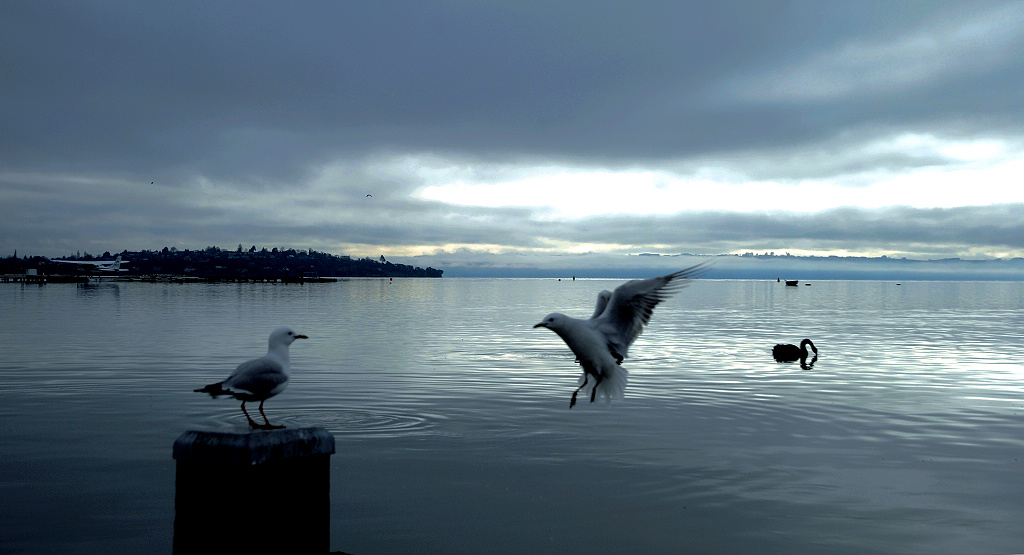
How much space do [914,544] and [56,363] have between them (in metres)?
22.4

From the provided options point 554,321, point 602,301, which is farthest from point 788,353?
point 554,321

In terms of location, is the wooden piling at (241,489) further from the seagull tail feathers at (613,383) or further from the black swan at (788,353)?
the black swan at (788,353)

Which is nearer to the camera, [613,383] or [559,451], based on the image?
[559,451]

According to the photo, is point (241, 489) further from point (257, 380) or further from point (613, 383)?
point (613, 383)

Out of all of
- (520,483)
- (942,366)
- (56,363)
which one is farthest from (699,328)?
(520,483)

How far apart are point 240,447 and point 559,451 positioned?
7.90 meters

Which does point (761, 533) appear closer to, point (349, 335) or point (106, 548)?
point (106, 548)

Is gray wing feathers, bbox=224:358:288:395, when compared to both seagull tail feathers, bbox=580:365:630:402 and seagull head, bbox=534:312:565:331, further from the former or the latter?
seagull tail feathers, bbox=580:365:630:402

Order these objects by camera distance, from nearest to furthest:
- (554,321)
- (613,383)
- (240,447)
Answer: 1. (240,447)
2. (554,321)
3. (613,383)

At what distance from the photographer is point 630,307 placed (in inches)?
486

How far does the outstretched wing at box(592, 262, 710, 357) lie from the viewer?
12164mm

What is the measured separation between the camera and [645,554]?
7.77 m

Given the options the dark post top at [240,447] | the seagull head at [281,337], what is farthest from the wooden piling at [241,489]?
the seagull head at [281,337]

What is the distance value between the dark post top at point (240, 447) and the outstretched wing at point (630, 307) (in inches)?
317
